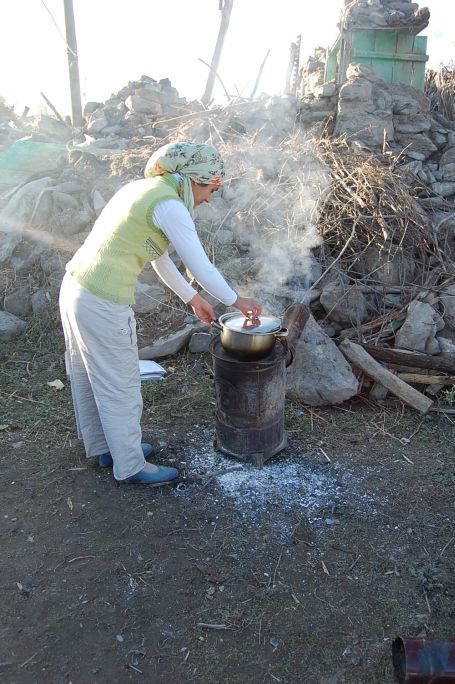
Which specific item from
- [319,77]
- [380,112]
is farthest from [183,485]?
Result: [319,77]

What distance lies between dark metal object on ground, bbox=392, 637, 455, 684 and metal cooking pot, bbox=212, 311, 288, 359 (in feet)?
5.72

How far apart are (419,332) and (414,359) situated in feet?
1.07

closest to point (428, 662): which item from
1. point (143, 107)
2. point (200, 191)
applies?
point (200, 191)

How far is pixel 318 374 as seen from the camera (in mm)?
4414

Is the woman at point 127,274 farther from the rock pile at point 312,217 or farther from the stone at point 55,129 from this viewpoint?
the stone at point 55,129

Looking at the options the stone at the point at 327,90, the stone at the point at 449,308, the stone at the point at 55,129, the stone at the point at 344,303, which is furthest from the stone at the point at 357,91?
the stone at the point at 55,129

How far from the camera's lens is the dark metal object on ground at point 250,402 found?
11.3ft

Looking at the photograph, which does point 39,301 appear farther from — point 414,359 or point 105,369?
point 414,359

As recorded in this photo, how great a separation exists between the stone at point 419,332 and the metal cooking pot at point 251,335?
1.81 meters

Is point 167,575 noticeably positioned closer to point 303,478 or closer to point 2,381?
point 303,478

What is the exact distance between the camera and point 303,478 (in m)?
3.57

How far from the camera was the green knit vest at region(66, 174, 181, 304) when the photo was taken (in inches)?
110

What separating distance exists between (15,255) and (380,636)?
5.74 metres

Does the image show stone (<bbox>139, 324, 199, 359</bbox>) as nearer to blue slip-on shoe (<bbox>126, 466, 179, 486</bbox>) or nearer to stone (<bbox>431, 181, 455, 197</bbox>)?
blue slip-on shoe (<bbox>126, 466, 179, 486</bbox>)
